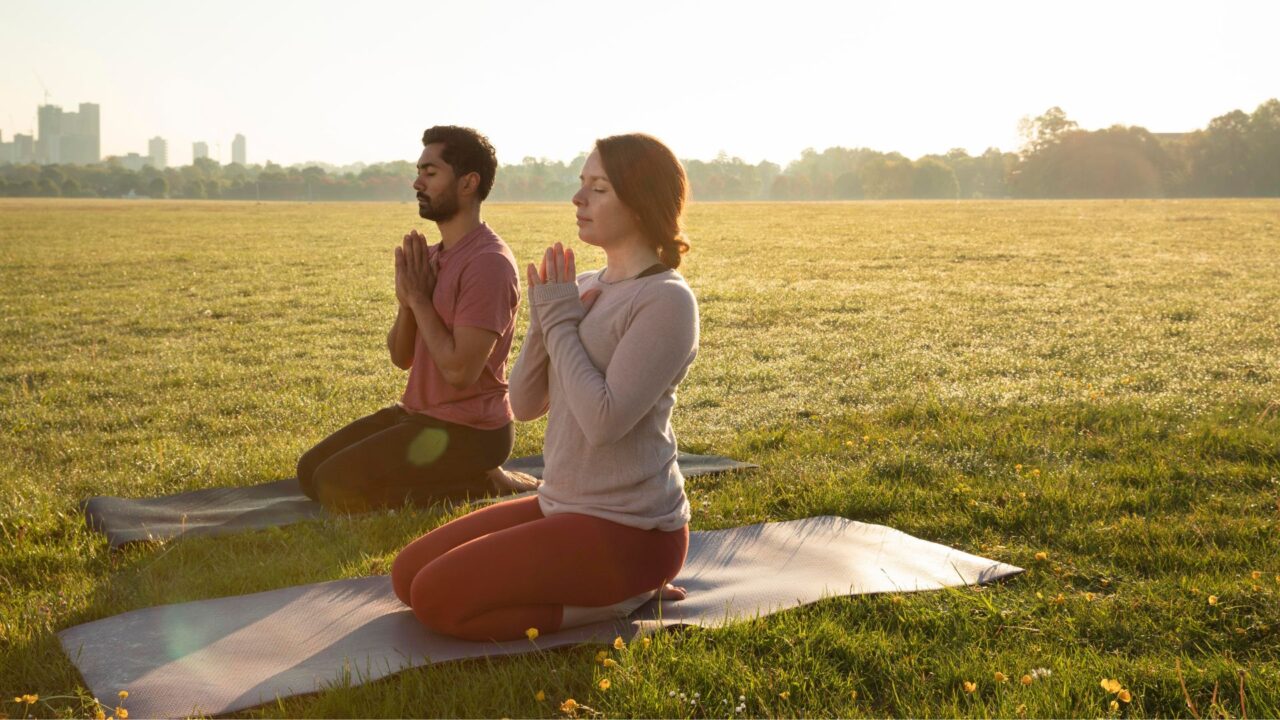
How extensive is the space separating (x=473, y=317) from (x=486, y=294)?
0.48 feet

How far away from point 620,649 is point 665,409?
91 centimetres

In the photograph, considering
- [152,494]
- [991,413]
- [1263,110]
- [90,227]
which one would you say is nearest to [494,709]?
[152,494]

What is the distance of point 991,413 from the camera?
886 centimetres

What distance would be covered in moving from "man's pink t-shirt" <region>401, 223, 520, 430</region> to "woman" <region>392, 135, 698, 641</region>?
1656mm

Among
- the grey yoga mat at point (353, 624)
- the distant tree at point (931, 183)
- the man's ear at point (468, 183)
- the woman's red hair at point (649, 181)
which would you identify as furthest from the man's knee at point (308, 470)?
the distant tree at point (931, 183)

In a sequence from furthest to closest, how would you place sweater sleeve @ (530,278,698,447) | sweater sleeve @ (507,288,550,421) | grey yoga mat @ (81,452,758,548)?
grey yoga mat @ (81,452,758,548), sweater sleeve @ (507,288,550,421), sweater sleeve @ (530,278,698,447)

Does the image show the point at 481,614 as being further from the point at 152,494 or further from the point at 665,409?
the point at 152,494

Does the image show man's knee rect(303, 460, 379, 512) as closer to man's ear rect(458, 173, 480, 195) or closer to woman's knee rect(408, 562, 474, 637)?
man's ear rect(458, 173, 480, 195)

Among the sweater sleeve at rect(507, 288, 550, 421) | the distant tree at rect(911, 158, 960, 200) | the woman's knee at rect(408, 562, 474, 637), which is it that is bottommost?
the woman's knee at rect(408, 562, 474, 637)

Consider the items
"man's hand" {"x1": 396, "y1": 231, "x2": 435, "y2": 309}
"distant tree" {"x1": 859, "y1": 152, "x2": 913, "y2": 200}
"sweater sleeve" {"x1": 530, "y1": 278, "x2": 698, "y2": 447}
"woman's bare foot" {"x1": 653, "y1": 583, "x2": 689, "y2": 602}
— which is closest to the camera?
"sweater sleeve" {"x1": 530, "y1": 278, "x2": 698, "y2": 447}

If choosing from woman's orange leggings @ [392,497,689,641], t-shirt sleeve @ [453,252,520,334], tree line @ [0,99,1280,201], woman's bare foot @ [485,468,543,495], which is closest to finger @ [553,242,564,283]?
woman's orange leggings @ [392,497,689,641]

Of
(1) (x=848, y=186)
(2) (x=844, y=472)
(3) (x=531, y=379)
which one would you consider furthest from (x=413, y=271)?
(1) (x=848, y=186)

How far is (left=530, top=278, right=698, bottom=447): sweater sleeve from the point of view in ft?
12.4

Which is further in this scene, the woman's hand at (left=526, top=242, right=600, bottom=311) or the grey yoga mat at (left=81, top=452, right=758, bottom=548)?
the grey yoga mat at (left=81, top=452, right=758, bottom=548)
